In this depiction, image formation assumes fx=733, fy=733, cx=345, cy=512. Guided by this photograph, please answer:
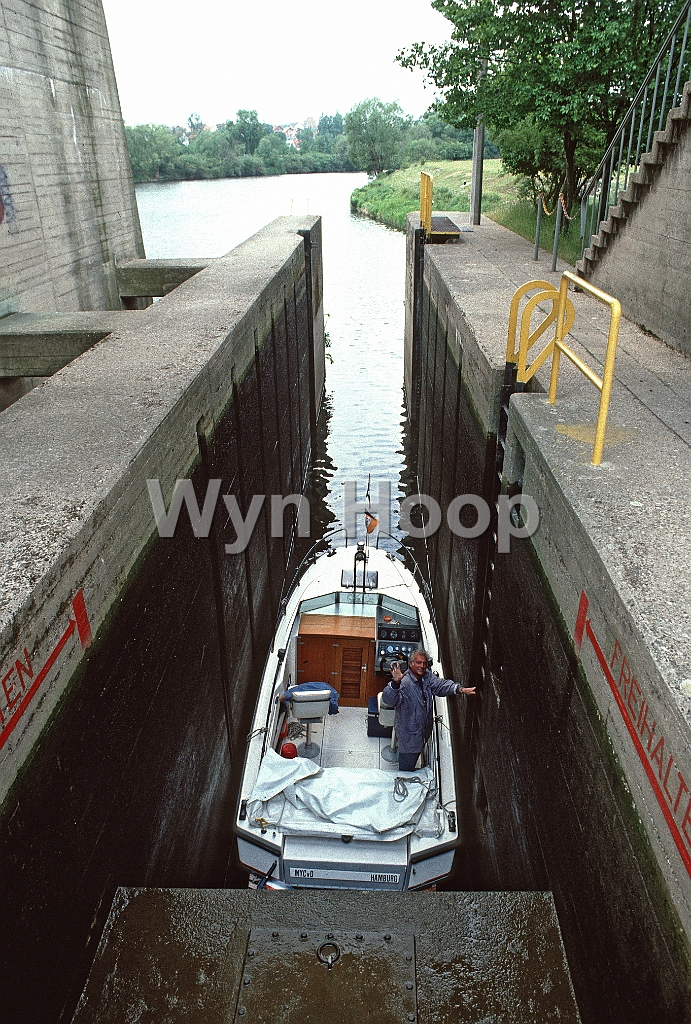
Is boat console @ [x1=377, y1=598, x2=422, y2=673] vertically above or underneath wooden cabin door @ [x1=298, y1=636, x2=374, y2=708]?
above

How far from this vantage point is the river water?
57.6ft

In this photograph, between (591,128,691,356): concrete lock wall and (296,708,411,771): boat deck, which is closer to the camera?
(296,708,411,771): boat deck

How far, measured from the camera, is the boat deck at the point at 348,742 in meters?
7.18

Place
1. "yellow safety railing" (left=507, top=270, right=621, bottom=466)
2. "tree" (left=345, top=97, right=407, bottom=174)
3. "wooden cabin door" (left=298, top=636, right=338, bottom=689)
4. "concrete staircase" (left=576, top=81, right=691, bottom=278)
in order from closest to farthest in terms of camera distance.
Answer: "yellow safety railing" (left=507, top=270, right=621, bottom=466) < "wooden cabin door" (left=298, top=636, right=338, bottom=689) < "concrete staircase" (left=576, top=81, right=691, bottom=278) < "tree" (left=345, top=97, right=407, bottom=174)

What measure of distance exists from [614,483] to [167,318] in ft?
22.3

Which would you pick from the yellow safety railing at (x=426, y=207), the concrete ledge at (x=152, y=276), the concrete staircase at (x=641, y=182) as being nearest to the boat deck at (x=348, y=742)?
the concrete staircase at (x=641, y=182)

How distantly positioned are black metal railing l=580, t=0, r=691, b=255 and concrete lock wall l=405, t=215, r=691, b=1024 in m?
3.46

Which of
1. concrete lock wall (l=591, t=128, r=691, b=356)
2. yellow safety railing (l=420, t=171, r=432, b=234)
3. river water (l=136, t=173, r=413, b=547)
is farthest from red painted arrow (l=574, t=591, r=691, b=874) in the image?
yellow safety railing (l=420, t=171, r=432, b=234)

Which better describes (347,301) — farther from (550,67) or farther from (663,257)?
(663,257)

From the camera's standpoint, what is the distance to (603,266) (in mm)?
11008

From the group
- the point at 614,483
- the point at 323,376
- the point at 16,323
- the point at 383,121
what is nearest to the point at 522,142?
the point at 323,376

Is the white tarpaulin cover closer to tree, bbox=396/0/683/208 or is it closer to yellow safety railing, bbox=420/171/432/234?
tree, bbox=396/0/683/208

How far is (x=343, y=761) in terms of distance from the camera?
722 cm

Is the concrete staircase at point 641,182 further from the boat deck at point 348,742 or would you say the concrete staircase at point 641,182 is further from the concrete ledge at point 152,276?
the concrete ledge at point 152,276
